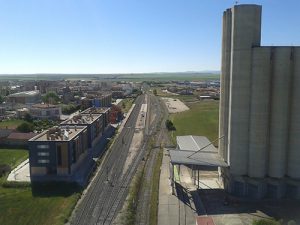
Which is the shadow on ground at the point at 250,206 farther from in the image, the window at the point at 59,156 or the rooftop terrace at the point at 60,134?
the rooftop terrace at the point at 60,134

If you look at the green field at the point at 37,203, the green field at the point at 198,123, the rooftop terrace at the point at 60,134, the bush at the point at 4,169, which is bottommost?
the green field at the point at 37,203

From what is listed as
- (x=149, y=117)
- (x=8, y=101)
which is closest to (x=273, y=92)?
(x=149, y=117)

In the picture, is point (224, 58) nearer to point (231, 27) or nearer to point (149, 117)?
A: point (231, 27)

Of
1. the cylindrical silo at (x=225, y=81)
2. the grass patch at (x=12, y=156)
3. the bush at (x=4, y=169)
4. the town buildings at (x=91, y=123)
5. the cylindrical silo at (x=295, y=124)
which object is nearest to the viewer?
the cylindrical silo at (x=295, y=124)

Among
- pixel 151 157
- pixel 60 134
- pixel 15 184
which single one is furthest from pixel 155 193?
pixel 15 184

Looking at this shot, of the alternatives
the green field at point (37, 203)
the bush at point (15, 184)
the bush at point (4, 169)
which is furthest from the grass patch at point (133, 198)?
the bush at point (4, 169)

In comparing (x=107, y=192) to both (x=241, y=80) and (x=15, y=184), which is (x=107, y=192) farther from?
(x=241, y=80)
